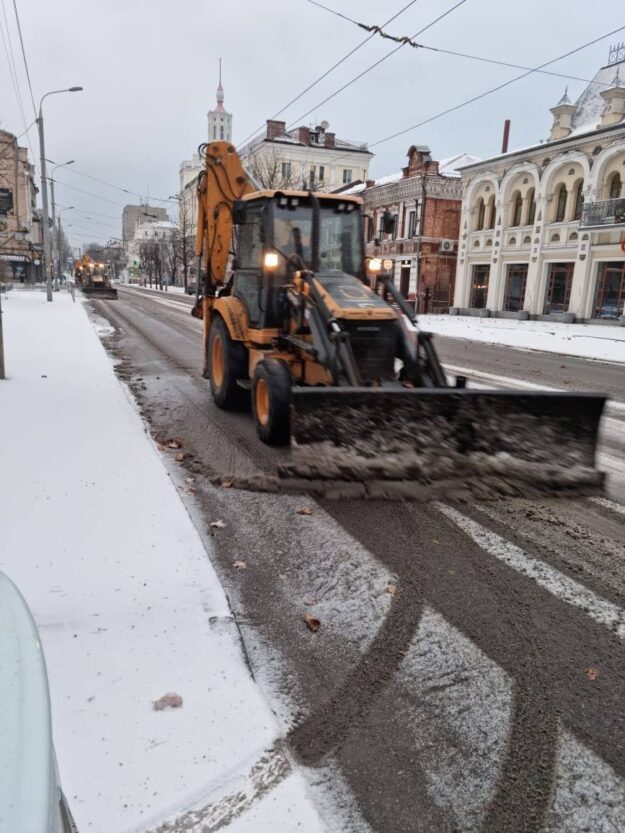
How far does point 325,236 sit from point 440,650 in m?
5.39

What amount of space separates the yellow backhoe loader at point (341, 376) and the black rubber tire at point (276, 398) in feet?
0.04

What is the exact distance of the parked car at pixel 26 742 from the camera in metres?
1.06

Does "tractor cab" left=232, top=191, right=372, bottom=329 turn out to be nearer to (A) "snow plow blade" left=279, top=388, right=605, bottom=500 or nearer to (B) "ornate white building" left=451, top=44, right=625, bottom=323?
(A) "snow plow blade" left=279, top=388, right=605, bottom=500

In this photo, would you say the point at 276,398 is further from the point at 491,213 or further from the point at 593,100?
the point at 593,100

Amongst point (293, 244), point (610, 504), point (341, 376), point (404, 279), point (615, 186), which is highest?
point (615, 186)

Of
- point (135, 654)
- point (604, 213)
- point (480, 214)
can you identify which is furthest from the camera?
point (480, 214)

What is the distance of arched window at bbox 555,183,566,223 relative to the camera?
30.1m

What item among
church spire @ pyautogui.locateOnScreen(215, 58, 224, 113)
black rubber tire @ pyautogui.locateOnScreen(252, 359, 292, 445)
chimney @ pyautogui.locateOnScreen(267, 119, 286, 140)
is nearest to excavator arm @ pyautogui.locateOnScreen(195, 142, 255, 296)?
black rubber tire @ pyautogui.locateOnScreen(252, 359, 292, 445)

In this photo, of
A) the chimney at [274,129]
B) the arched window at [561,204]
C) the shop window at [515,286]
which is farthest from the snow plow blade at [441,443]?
the chimney at [274,129]

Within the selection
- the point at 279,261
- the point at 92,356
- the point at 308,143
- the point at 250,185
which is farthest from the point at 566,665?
the point at 308,143

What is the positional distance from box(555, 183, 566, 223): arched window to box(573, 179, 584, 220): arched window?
85cm

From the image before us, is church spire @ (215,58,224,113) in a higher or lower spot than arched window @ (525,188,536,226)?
higher

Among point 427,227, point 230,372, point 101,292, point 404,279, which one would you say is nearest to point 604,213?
point 427,227

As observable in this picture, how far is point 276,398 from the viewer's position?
6023 mm
